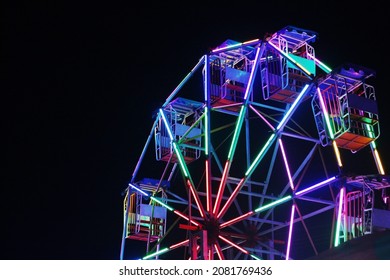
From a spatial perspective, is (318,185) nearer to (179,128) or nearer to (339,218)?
(339,218)

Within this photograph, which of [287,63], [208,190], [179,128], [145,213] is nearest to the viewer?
[208,190]

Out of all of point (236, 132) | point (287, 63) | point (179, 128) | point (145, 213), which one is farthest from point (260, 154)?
point (145, 213)

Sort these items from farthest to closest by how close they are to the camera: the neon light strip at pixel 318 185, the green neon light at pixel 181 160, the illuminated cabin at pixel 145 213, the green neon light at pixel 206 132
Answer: the illuminated cabin at pixel 145 213, the green neon light at pixel 181 160, the green neon light at pixel 206 132, the neon light strip at pixel 318 185

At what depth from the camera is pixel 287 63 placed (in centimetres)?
2147

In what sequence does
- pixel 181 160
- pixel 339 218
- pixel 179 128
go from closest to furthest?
pixel 339 218, pixel 181 160, pixel 179 128

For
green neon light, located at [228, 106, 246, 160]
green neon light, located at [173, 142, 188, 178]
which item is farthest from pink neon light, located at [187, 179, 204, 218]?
green neon light, located at [228, 106, 246, 160]

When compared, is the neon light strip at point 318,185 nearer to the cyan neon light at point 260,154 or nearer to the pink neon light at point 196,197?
the cyan neon light at point 260,154


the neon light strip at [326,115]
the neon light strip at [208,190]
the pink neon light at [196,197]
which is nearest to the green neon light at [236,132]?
the neon light strip at [208,190]

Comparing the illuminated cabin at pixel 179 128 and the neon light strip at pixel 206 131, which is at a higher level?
the illuminated cabin at pixel 179 128

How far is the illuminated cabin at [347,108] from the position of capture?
19328 mm

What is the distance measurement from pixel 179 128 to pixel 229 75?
9.87ft

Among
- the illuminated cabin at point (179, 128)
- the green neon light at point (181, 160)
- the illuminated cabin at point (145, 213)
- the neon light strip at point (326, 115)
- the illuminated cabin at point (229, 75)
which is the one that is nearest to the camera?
the neon light strip at point (326, 115)

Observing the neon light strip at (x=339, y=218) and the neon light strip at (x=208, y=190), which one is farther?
the neon light strip at (x=208, y=190)

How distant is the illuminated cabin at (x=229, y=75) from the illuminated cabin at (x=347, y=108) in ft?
12.3
